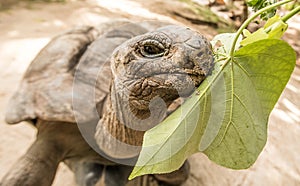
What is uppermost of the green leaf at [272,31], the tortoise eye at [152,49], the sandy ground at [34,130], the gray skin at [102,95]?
the green leaf at [272,31]

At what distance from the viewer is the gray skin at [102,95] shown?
0.77 m

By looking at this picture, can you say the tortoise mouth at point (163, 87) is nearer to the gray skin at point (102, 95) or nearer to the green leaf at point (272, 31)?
the gray skin at point (102, 95)

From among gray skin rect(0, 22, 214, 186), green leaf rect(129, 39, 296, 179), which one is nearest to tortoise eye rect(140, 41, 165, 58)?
gray skin rect(0, 22, 214, 186)

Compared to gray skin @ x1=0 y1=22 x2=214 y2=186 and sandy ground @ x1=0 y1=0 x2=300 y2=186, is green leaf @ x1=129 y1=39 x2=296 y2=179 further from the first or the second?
sandy ground @ x1=0 y1=0 x2=300 y2=186

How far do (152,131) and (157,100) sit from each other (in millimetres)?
128

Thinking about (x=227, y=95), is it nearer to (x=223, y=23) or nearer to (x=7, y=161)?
(x=7, y=161)

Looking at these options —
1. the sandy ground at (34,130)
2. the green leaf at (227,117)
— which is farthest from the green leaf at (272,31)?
the sandy ground at (34,130)

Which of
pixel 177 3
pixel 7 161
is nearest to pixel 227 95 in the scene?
pixel 7 161

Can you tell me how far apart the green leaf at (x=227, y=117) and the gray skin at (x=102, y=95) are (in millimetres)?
47

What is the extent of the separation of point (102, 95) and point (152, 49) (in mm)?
684

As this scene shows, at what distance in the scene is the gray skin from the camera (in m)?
0.77

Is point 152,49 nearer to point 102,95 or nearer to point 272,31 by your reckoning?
point 272,31

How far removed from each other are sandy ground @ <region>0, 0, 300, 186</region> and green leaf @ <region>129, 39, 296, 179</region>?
1.04 metres

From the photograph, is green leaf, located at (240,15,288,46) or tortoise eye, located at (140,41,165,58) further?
tortoise eye, located at (140,41,165,58)
